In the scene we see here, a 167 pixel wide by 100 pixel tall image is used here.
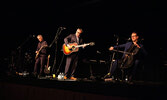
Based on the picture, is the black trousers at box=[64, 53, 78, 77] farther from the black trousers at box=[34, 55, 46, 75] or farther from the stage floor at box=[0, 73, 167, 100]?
the stage floor at box=[0, 73, 167, 100]

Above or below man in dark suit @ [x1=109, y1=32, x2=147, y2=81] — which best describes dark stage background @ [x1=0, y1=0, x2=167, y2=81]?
above

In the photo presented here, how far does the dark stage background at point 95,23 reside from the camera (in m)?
5.23

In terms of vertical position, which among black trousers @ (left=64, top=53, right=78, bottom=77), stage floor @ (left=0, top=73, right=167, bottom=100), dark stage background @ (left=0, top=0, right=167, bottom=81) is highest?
dark stage background @ (left=0, top=0, right=167, bottom=81)

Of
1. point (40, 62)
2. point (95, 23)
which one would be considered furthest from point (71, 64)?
point (95, 23)

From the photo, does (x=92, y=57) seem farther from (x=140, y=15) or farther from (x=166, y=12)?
(x=166, y=12)

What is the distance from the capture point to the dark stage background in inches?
206

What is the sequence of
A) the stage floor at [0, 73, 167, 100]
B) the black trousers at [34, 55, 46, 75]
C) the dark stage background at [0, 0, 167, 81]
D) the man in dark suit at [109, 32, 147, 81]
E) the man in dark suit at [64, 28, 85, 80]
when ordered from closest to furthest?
the stage floor at [0, 73, 167, 100] → the man in dark suit at [109, 32, 147, 81] → the man in dark suit at [64, 28, 85, 80] → the dark stage background at [0, 0, 167, 81] → the black trousers at [34, 55, 46, 75]

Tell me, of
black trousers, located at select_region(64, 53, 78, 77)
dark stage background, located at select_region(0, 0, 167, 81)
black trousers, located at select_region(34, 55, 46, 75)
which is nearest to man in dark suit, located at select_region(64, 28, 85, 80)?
black trousers, located at select_region(64, 53, 78, 77)

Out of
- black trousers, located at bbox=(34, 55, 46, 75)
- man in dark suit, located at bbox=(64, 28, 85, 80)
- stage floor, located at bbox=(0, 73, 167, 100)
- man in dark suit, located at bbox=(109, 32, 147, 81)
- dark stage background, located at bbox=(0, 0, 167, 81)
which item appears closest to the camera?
stage floor, located at bbox=(0, 73, 167, 100)

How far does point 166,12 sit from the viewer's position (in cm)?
484

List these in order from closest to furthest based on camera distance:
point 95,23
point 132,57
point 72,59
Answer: point 132,57 → point 72,59 → point 95,23

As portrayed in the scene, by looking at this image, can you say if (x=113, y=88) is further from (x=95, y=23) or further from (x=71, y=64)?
(x=95, y=23)

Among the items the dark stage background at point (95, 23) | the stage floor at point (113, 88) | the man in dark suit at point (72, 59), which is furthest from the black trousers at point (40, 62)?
the stage floor at point (113, 88)

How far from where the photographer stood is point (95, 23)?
6.39 m
